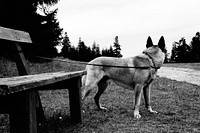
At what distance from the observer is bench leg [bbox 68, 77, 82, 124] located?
14.3 feet

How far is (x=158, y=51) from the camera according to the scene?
5828 millimetres

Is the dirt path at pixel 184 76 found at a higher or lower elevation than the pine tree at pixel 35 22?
lower

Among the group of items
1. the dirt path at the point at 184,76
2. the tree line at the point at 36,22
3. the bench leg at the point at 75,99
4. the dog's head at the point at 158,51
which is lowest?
the dirt path at the point at 184,76

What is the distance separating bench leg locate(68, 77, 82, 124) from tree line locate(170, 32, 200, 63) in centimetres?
7668

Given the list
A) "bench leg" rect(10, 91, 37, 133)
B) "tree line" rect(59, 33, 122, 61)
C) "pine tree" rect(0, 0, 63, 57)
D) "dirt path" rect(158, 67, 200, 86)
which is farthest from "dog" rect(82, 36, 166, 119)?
"tree line" rect(59, 33, 122, 61)

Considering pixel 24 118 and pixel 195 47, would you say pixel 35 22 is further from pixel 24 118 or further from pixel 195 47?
pixel 195 47

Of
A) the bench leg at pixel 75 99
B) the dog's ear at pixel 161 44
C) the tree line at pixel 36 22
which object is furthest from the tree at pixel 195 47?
the bench leg at pixel 75 99

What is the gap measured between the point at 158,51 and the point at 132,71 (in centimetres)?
91

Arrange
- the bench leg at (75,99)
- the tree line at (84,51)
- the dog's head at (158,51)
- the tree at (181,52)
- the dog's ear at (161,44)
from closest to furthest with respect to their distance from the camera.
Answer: the bench leg at (75,99) → the dog's head at (158,51) → the dog's ear at (161,44) → the tree line at (84,51) → the tree at (181,52)

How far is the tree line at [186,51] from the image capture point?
252 ft

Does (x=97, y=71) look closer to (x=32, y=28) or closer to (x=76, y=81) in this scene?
(x=76, y=81)

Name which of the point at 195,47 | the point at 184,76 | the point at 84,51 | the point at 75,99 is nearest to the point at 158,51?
the point at 75,99

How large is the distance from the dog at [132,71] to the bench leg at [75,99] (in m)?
1.08

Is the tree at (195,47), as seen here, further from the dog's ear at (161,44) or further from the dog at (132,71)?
the dog at (132,71)
